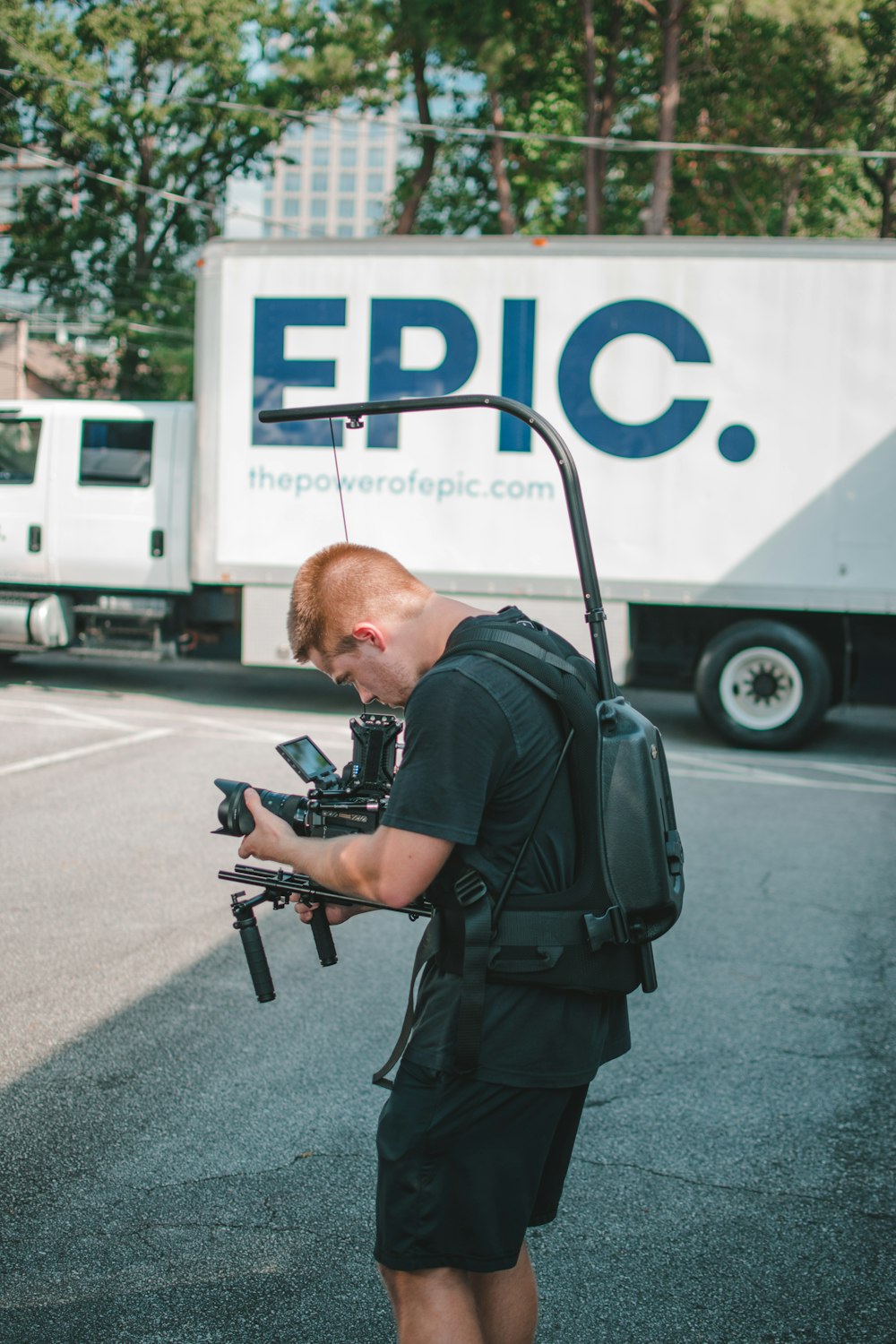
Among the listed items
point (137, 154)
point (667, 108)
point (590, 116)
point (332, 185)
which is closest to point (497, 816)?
point (667, 108)

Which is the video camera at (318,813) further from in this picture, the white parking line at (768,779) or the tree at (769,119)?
the tree at (769,119)

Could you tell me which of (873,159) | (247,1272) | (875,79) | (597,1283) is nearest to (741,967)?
(597,1283)

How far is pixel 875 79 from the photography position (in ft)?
70.8

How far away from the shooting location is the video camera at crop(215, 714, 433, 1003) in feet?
8.17

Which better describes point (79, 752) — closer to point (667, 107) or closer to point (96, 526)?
point (96, 526)

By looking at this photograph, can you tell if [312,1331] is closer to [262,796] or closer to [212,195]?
[262,796]

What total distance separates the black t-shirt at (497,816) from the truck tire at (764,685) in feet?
29.5

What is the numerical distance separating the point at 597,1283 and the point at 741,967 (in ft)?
8.41

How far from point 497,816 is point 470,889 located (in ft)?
0.42

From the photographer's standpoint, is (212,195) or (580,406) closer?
(580,406)

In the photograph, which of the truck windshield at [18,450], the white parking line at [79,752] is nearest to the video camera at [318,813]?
the white parking line at [79,752]

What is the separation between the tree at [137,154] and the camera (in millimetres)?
25531

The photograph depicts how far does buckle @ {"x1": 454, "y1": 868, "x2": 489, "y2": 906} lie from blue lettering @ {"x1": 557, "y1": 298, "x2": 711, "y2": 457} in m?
9.16

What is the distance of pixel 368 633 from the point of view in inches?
93.5
